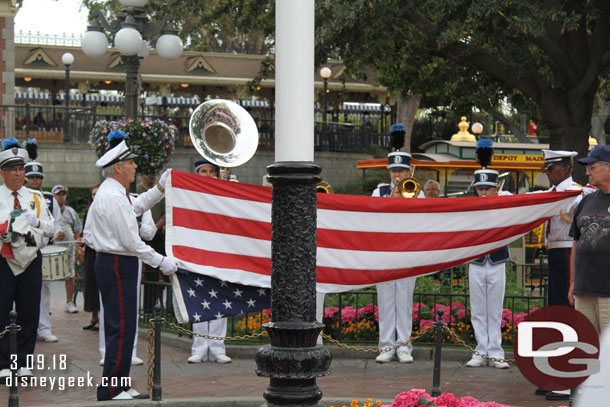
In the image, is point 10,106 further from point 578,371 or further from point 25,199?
point 578,371

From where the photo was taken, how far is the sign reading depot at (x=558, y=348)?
18.1ft

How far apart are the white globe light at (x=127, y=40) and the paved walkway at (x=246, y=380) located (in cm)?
466

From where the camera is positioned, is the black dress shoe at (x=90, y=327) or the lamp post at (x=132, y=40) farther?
the lamp post at (x=132, y=40)

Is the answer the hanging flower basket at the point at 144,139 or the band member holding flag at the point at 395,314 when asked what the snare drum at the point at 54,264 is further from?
the band member holding flag at the point at 395,314

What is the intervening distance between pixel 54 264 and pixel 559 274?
567 cm

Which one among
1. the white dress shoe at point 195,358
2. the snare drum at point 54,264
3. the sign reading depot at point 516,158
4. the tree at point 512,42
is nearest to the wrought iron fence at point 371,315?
the white dress shoe at point 195,358

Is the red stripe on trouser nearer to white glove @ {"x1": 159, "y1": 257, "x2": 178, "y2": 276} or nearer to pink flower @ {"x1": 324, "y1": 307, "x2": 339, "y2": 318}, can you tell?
white glove @ {"x1": 159, "y1": 257, "x2": 178, "y2": 276}

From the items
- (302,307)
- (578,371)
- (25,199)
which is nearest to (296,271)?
(302,307)

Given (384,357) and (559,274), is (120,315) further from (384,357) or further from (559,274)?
(559,274)

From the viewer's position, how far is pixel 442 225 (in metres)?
9.01

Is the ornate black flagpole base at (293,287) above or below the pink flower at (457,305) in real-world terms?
above

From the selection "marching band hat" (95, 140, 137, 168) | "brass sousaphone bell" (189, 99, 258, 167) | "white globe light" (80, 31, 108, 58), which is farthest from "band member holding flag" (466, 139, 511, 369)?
"white globe light" (80, 31, 108, 58)

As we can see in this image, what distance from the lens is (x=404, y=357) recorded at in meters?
9.96

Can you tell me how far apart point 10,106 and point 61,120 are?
353cm
